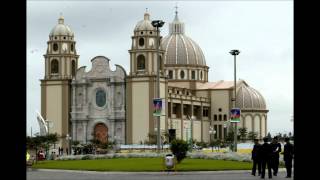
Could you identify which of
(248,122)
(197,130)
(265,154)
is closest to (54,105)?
(197,130)

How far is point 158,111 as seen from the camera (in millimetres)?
54656

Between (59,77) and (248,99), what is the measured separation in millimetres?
41279

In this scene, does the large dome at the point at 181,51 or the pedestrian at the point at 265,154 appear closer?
the pedestrian at the point at 265,154

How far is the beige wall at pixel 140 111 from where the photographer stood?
375 ft

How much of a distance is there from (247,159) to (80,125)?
8097 centimetres

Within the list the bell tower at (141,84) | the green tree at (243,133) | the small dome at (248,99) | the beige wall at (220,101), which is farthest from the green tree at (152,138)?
the small dome at (248,99)

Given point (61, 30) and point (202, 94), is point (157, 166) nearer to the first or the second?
point (61, 30)

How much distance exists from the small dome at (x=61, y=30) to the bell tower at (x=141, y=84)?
1328 cm

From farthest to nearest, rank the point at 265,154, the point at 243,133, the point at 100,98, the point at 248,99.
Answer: the point at 248,99 → the point at 243,133 → the point at 100,98 → the point at 265,154

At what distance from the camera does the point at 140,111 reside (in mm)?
115812

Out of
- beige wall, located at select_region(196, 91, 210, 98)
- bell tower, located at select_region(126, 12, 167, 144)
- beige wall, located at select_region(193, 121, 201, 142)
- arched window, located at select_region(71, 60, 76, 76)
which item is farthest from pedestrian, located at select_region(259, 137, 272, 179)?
beige wall, located at select_region(196, 91, 210, 98)

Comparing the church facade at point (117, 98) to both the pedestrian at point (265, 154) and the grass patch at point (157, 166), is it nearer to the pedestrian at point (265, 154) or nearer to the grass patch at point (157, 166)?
the grass patch at point (157, 166)

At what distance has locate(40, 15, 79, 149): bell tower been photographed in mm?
122438
